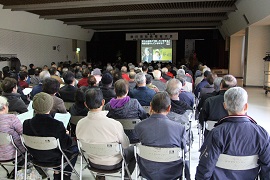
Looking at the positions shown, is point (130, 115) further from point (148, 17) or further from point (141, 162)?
point (148, 17)

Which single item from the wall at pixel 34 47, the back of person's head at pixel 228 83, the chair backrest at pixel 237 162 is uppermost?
the wall at pixel 34 47

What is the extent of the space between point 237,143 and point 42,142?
1.91 metres

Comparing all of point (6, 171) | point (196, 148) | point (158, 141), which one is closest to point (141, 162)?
point (158, 141)

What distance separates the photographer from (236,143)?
2.17m

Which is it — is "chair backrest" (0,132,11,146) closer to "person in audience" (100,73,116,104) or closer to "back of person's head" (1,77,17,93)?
"back of person's head" (1,77,17,93)

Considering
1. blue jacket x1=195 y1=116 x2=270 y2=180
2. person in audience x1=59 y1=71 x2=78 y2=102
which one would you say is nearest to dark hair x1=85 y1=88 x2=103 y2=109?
blue jacket x1=195 y1=116 x2=270 y2=180

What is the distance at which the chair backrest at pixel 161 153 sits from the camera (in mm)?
2564

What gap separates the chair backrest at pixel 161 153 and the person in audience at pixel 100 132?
40 centimetres

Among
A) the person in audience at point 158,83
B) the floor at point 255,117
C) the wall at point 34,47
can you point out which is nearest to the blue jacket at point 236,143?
the floor at point 255,117

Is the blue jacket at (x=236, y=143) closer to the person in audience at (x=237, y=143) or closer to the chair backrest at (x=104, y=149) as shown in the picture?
the person in audience at (x=237, y=143)

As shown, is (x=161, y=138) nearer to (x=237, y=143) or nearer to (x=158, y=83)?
(x=237, y=143)

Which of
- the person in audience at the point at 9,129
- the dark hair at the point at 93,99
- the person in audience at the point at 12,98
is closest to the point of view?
the dark hair at the point at 93,99

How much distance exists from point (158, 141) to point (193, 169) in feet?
5.66

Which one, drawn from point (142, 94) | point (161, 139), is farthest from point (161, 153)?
point (142, 94)
